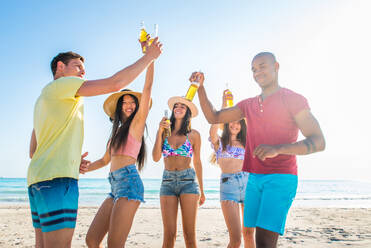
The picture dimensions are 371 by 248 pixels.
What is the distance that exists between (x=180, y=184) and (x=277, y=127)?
211 centimetres

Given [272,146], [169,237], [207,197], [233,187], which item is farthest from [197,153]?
[207,197]

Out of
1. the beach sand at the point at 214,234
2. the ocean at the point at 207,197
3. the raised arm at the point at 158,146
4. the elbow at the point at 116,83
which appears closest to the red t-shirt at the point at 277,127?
the elbow at the point at 116,83

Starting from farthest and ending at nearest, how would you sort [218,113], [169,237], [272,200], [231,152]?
1. [231,152]
2. [169,237]
3. [218,113]
4. [272,200]

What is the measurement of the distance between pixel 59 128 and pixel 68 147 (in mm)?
170

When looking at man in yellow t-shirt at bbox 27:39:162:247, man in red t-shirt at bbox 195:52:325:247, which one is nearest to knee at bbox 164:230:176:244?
man in red t-shirt at bbox 195:52:325:247

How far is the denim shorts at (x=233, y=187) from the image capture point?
15.9ft

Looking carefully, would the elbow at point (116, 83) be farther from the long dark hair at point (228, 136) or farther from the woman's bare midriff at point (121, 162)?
the long dark hair at point (228, 136)

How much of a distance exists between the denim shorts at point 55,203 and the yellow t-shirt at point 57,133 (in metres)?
0.06

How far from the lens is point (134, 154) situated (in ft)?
12.3

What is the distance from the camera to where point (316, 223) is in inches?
408

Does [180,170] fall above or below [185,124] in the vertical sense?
below

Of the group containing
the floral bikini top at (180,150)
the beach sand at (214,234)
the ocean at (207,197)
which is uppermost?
the floral bikini top at (180,150)

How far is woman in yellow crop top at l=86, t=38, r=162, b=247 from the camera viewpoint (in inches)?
131

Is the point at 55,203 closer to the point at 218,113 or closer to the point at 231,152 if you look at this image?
the point at 218,113
